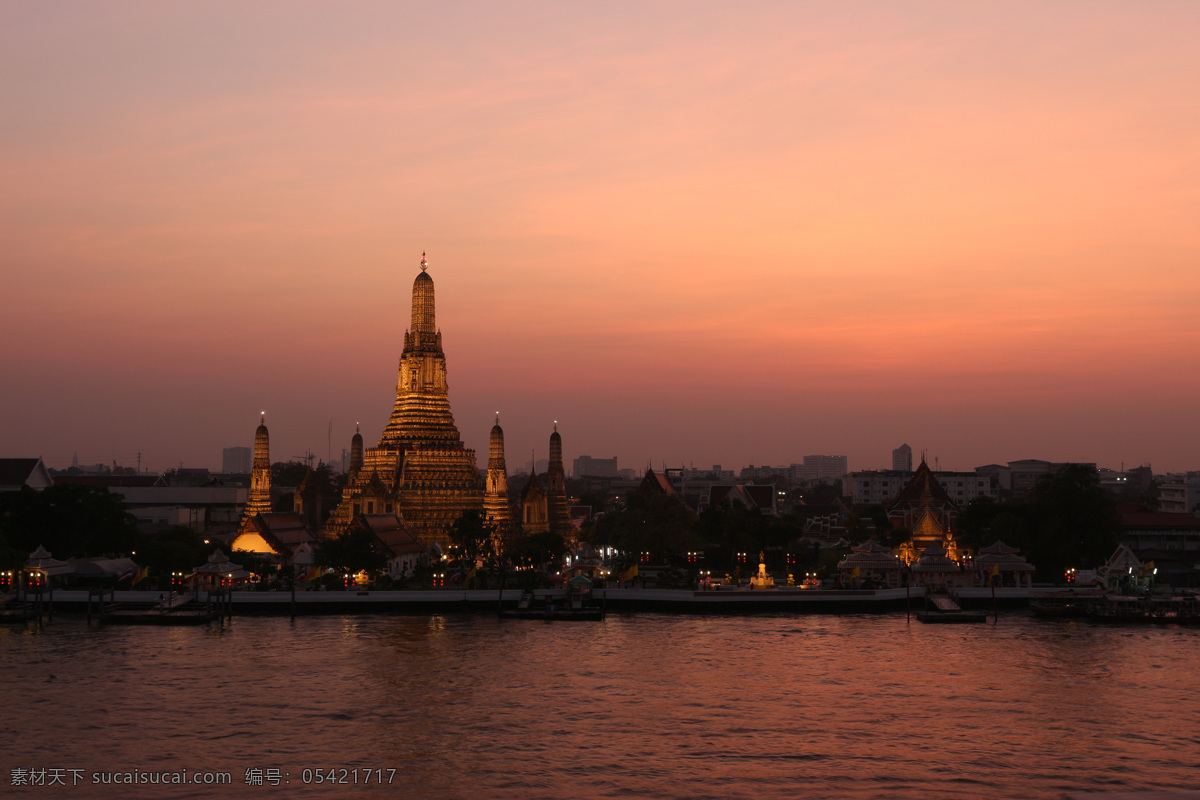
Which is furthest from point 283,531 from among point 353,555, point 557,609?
point 557,609

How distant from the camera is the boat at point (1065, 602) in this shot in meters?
67.7

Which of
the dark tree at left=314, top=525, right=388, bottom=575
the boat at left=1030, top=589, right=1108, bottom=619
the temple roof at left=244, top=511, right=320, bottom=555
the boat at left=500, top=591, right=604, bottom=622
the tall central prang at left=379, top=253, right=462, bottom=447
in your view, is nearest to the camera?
the boat at left=500, top=591, right=604, bottom=622

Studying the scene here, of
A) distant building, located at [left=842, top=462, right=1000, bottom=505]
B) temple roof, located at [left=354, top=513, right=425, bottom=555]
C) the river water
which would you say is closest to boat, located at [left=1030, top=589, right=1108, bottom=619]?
the river water

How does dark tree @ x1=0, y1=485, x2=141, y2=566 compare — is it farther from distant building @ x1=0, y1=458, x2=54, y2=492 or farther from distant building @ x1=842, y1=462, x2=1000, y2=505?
distant building @ x1=842, y1=462, x2=1000, y2=505

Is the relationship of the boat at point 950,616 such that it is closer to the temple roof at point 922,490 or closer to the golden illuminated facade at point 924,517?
the golden illuminated facade at point 924,517

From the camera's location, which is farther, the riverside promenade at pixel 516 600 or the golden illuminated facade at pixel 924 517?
the golden illuminated facade at pixel 924 517

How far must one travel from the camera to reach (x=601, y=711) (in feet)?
138

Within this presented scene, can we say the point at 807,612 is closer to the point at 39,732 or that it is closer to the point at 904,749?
the point at 904,749

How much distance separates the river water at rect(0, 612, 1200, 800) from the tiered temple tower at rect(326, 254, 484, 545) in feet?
104

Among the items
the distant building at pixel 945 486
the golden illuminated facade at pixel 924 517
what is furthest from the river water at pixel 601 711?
the distant building at pixel 945 486

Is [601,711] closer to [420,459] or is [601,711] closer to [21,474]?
[420,459]

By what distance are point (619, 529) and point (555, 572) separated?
7034 millimetres

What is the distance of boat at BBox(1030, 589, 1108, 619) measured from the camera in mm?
67688

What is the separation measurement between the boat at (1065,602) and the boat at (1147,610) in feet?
2.54
